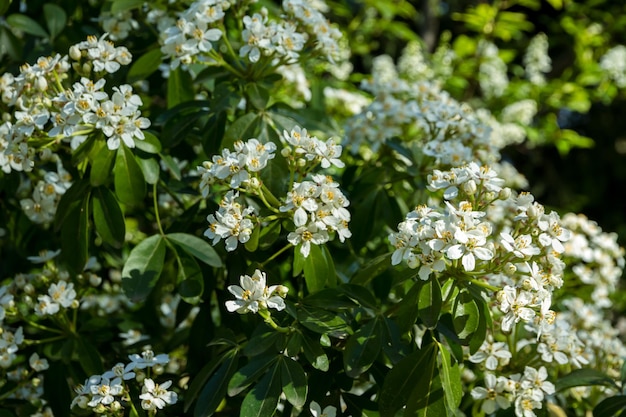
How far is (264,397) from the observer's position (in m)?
1.64

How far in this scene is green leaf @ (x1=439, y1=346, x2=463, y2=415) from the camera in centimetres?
169

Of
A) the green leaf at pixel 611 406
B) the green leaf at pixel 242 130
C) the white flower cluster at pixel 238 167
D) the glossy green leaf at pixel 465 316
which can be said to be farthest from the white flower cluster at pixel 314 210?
the green leaf at pixel 611 406

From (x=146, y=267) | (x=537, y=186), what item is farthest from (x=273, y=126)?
(x=537, y=186)

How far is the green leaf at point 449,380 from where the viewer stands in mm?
1687

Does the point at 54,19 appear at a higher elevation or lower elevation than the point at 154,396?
higher

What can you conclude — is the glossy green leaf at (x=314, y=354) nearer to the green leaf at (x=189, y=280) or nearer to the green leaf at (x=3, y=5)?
the green leaf at (x=189, y=280)

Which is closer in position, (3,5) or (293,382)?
(293,382)

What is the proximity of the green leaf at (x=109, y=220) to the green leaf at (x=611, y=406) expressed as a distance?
1.30 metres

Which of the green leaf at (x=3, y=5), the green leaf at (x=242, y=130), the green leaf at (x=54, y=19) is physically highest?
the green leaf at (x=3, y=5)

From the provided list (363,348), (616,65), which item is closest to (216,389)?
(363,348)

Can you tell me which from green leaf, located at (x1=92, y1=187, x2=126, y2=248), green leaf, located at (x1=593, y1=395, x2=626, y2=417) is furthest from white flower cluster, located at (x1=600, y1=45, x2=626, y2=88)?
green leaf, located at (x1=92, y1=187, x2=126, y2=248)

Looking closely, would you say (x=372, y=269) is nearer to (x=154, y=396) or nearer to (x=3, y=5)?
(x=154, y=396)

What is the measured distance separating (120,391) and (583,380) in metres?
1.19

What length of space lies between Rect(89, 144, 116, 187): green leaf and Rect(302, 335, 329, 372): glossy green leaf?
0.65 metres
